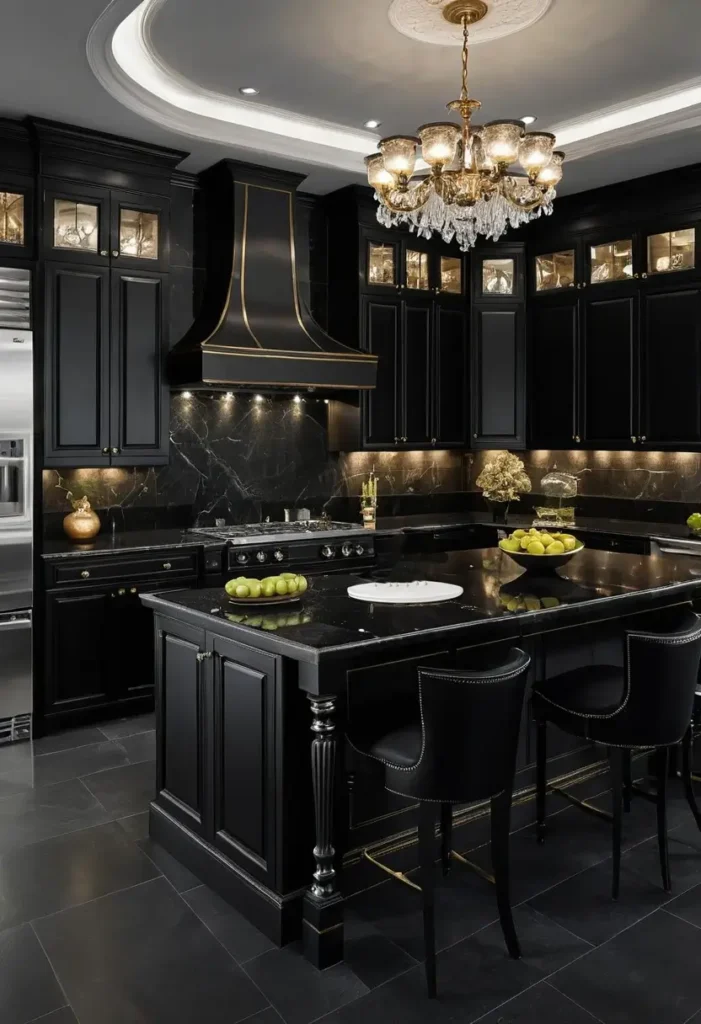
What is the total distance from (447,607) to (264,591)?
0.65 m

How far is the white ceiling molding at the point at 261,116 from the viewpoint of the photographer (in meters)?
4.16

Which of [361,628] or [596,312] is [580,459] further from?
[361,628]

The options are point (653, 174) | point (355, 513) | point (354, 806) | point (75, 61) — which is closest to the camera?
point (354, 806)

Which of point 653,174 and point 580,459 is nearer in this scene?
point 653,174

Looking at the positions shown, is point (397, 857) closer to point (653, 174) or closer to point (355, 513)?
point (355, 513)

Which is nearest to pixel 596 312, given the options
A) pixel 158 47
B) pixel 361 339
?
pixel 361 339

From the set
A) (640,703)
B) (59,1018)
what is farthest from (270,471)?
(59,1018)

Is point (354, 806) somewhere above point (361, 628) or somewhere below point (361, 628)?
below

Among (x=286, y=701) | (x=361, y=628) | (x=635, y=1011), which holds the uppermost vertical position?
(x=361, y=628)

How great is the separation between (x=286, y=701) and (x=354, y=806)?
554 mm

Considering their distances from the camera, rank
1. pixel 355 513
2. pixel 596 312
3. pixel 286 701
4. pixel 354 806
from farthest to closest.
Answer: pixel 355 513 < pixel 596 312 < pixel 354 806 < pixel 286 701

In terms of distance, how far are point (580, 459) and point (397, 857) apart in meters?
4.44

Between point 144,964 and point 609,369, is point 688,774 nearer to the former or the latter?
point 144,964

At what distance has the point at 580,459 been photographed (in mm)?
6816
